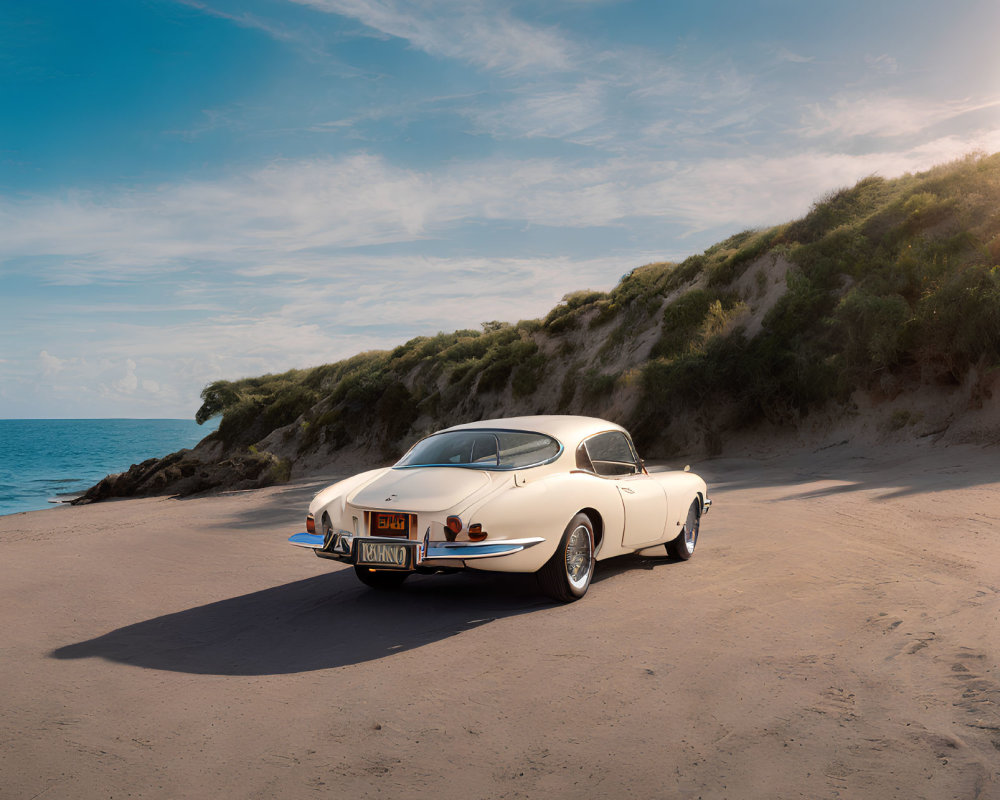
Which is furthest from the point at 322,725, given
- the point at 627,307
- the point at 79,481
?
the point at 79,481

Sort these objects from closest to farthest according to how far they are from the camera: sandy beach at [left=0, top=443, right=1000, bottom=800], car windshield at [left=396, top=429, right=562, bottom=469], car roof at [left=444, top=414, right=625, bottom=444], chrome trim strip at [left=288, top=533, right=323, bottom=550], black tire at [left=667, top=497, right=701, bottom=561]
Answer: sandy beach at [left=0, top=443, right=1000, bottom=800], chrome trim strip at [left=288, top=533, right=323, bottom=550], car windshield at [left=396, top=429, right=562, bottom=469], car roof at [left=444, top=414, right=625, bottom=444], black tire at [left=667, top=497, right=701, bottom=561]

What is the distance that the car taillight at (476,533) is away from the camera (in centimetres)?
623

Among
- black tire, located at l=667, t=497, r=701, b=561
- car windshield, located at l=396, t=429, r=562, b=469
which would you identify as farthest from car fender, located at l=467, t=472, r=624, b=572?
black tire, located at l=667, t=497, r=701, b=561

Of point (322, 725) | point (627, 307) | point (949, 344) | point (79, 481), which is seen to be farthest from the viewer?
point (79, 481)

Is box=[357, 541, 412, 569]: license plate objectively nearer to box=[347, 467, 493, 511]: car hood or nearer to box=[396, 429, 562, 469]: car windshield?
box=[347, 467, 493, 511]: car hood

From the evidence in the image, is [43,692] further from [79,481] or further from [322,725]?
[79,481]

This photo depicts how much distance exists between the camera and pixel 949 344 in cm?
1941

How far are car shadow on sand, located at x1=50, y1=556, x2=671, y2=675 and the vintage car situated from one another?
37cm

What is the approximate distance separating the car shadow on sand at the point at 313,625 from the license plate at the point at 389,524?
0.67 meters

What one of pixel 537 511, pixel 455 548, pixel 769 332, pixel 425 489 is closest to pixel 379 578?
pixel 425 489

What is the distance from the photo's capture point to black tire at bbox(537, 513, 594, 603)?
22.0 ft

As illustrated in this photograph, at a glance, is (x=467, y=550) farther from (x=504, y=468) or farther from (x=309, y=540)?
(x=309, y=540)

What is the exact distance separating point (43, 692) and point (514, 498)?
133 inches

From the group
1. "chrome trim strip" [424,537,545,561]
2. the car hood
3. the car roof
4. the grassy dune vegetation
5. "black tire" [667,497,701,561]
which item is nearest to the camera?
"chrome trim strip" [424,537,545,561]
